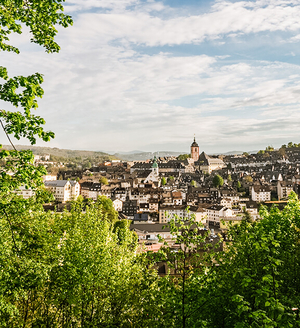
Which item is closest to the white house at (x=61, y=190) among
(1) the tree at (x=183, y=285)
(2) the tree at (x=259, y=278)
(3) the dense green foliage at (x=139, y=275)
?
(3) the dense green foliage at (x=139, y=275)

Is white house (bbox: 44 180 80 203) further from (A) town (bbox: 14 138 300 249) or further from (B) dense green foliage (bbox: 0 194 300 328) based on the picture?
(B) dense green foliage (bbox: 0 194 300 328)

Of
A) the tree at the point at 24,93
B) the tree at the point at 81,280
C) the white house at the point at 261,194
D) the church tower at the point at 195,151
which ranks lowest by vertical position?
the white house at the point at 261,194

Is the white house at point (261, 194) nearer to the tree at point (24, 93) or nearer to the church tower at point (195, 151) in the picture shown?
the tree at point (24, 93)

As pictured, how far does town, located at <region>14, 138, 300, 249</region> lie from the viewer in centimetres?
6756

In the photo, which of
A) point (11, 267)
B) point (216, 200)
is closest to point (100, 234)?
point (11, 267)

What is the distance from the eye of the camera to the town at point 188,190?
67.6 meters

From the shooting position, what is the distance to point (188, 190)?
322ft

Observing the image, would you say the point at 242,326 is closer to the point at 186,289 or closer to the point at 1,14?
the point at 186,289

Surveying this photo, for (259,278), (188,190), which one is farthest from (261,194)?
(259,278)

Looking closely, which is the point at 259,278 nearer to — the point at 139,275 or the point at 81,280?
the point at 139,275

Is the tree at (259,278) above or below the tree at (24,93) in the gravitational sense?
below

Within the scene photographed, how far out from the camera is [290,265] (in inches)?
387

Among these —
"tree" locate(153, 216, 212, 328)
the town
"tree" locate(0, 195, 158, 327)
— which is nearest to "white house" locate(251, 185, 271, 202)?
the town

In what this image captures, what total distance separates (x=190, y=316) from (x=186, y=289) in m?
0.63
